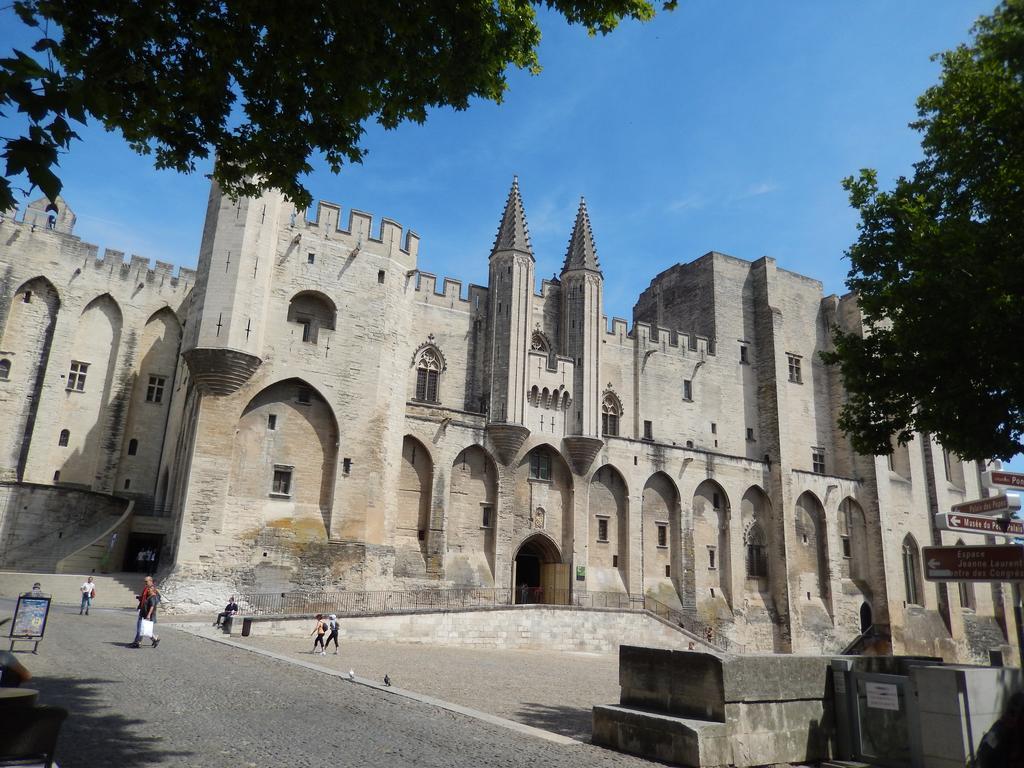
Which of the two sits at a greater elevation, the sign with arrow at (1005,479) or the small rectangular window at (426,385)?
the small rectangular window at (426,385)

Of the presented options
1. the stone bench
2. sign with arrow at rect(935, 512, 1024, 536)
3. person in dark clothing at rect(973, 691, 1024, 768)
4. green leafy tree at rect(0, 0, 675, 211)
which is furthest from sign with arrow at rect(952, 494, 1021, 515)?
green leafy tree at rect(0, 0, 675, 211)

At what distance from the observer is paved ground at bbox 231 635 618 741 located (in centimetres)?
1062

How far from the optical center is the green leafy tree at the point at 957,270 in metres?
11.7

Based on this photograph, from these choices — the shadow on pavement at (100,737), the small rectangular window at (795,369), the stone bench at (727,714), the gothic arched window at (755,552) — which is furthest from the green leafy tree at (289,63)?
the small rectangular window at (795,369)

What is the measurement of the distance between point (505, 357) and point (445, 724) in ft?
77.2

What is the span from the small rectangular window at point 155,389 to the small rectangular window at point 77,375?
2.40m

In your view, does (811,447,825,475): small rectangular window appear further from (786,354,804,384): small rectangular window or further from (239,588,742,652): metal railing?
(239,588,742,652): metal railing

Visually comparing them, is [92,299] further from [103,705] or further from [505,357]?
[103,705]

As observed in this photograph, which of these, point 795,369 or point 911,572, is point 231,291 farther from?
point 911,572

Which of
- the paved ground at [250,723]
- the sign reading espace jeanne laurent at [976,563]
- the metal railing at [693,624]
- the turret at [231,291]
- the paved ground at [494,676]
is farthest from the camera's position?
the metal railing at [693,624]

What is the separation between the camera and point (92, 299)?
30953mm

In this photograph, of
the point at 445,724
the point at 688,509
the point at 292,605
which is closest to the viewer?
the point at 445,724

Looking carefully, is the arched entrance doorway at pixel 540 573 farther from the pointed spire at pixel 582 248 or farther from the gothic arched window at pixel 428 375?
the pointed spire at pixel 582 248

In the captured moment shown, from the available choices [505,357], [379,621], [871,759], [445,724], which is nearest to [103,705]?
[445,724]
